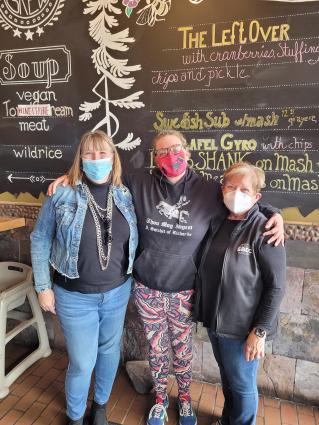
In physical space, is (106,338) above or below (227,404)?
above

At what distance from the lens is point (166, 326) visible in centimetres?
170

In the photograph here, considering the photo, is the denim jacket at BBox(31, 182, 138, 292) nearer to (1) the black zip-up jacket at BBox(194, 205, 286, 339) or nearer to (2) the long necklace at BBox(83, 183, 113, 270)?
(2) the long necklace at BBox(83, 183, 113, 270)

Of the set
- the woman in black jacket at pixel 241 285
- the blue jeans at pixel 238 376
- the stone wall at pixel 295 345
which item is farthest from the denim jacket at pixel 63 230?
the stone wall at pixel 295 345

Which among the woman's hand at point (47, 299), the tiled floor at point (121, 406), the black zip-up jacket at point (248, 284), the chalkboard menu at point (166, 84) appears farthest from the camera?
the tiled floor at point (121, 406)

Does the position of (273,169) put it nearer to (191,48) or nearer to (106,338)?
(191,48)

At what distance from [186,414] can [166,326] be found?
56cm

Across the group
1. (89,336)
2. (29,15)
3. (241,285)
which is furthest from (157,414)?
(29,15)

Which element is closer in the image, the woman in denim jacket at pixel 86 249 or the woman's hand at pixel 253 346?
the woman's hand at pixel 253 346

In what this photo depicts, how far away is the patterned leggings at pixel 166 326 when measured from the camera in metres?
1.61

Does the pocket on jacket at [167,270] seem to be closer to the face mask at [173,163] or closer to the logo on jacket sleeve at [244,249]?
the logo on jacket sleeve at [244,249]

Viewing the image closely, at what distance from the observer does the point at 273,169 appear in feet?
6.08

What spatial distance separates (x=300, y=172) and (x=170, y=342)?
1.17 meters

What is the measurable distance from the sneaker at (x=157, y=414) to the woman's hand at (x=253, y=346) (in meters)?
0.74

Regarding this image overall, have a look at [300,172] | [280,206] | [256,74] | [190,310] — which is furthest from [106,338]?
[256,74]
